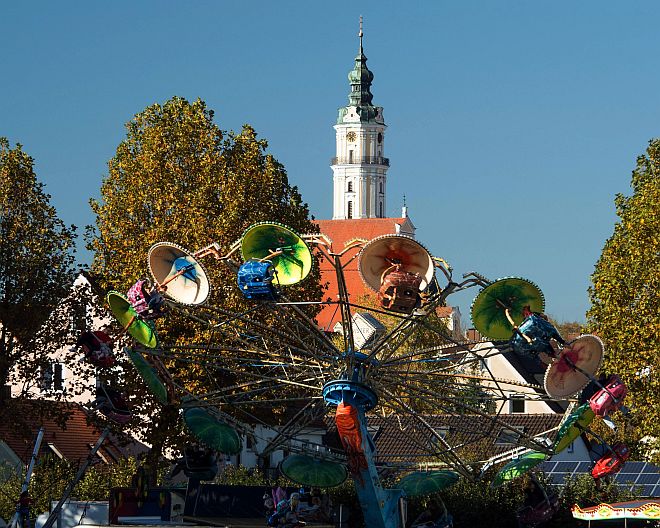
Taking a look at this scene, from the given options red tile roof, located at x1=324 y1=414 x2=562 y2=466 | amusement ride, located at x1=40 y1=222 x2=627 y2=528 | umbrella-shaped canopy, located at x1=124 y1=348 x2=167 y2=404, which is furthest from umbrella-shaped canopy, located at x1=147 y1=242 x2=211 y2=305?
red tile roof, located at x1=324 y1=414 x2=562 y2=466

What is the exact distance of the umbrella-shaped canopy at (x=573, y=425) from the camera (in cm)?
4122

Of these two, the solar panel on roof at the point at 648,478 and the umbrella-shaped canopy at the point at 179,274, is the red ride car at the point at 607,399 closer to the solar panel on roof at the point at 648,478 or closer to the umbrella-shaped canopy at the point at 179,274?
the umbrella-shaped canopy at the point at 179,274

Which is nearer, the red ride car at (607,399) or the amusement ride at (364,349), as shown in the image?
the amusement ride at (364,349)

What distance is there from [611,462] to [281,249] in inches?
428

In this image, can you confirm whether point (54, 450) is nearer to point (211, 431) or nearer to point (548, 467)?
point (548, 467)

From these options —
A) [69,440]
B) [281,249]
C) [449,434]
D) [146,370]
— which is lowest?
[146,370]

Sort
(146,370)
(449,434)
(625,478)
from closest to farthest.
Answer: (146,370) → (625,478) → (449,434)

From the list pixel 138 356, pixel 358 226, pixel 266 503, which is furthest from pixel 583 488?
pixel 358 226

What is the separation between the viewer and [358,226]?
196 meters

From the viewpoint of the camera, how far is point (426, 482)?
1732 inches

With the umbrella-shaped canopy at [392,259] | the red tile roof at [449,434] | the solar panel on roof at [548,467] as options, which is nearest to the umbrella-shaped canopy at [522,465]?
the umbrella-shaped canopy at [392,259]

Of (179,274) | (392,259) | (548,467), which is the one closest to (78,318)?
(179,274)

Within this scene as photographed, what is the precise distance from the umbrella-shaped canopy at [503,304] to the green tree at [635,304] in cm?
1690

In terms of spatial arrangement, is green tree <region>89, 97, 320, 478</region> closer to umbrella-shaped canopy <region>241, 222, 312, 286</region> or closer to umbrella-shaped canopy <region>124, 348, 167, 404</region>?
umbrella-shaped canopy <region>124, 348, 167, 404</region>
